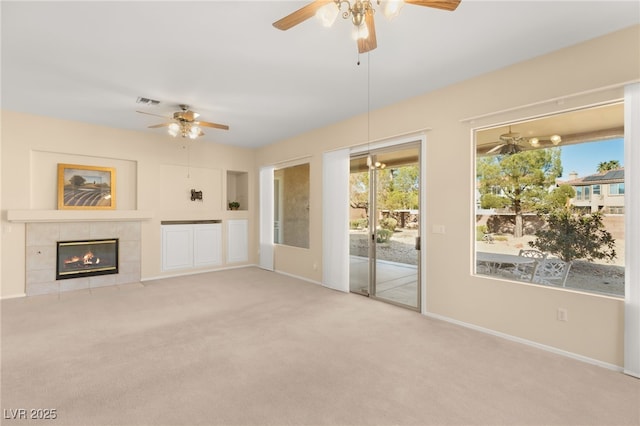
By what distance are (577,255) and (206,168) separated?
6.60m

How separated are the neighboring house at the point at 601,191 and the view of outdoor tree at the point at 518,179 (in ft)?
0.73

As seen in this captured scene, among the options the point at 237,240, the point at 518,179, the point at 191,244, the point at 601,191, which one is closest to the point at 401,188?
the point at 518,179

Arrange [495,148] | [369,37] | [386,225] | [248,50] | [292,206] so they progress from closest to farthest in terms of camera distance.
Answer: [369,37]
[248,50]
[495,148]
[386,225]
[292,206]

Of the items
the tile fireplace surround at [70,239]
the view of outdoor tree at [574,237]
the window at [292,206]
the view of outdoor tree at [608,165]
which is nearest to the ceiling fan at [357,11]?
the view of outdoor tree at [608,165]

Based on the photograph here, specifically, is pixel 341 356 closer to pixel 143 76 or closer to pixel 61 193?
pixel 143 76

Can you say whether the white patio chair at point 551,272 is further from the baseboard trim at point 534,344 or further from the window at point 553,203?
the baseboard trim at point 534,344

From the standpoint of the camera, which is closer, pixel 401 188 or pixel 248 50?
pixel 248 50

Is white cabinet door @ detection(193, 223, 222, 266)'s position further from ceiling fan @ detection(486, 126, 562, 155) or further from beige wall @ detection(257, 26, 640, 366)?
ceiling fan @ detection(486, 126, 562, 155)

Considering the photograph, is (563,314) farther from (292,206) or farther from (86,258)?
(86,258)

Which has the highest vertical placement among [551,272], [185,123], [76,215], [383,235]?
[185,123]

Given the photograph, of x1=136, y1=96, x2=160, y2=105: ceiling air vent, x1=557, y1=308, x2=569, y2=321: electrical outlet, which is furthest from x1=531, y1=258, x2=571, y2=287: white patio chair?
x1=136, y1=96, x2=160, y2=105: ceiling air vent

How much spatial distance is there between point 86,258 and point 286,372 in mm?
4826

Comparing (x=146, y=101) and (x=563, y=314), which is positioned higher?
(x=146, y=101)

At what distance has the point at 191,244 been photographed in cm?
661
